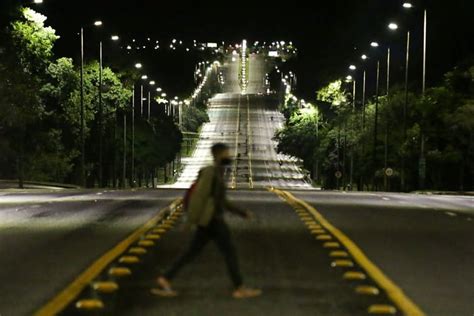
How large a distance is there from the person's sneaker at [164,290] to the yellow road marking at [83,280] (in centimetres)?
92

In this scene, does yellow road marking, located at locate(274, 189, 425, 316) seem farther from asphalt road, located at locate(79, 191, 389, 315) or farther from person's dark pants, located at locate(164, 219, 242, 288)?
person's dark pants, located at locate(164, 219, 242, 288)

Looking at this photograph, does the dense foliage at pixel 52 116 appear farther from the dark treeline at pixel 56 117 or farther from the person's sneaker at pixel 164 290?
the person's sneaker at pixel 164 290

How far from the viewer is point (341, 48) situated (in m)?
Answer: 129

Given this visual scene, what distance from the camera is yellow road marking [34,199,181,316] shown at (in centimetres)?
1027

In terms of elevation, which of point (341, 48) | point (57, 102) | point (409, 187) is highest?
point (341, 48)

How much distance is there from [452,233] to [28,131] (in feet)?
161

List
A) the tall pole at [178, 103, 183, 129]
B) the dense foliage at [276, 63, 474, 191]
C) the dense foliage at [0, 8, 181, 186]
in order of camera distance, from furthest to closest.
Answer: the tall pole at [178, 103, 183, 129] → the dense foliage at [276, 63, 474, 191] → the dense foliage at [0, 8, 181, 186]

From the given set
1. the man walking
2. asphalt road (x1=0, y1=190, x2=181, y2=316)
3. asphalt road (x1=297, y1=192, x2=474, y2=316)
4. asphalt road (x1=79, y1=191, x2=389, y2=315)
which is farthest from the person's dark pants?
asphalt road (x1=297, y1=192, x2=474, y2=316)

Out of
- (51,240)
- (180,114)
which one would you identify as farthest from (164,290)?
(180,114)

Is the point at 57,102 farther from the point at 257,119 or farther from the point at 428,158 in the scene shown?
the point at 257,119

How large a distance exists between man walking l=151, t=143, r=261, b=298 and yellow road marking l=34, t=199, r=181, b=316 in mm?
1124

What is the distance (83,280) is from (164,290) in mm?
1585

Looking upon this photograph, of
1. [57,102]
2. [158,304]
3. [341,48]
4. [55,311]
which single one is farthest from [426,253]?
[341,48]

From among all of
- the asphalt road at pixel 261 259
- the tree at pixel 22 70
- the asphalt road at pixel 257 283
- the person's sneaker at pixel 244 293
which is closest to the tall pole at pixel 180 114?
the tree at pixel 22 70
